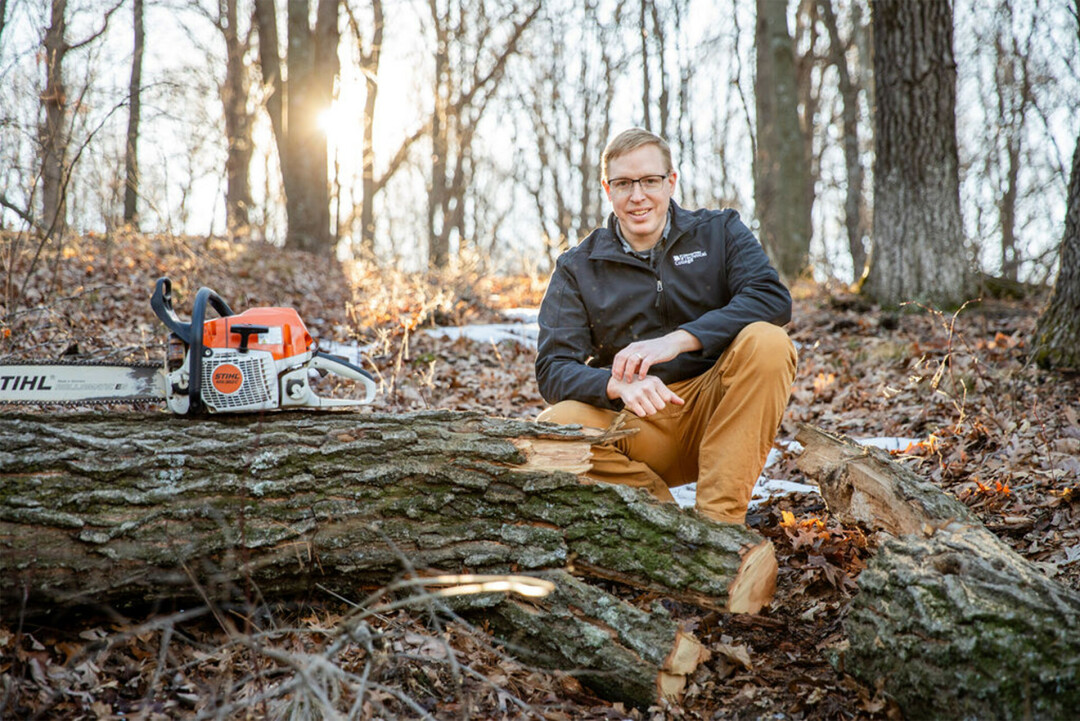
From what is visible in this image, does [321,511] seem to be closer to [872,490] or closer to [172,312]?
[172,312]

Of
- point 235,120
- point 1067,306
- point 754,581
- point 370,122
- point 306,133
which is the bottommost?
point 754,581

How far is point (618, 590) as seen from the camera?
3.35m

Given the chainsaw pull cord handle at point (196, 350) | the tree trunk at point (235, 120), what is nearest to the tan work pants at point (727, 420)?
the chainsaw pull cord handle at point (196, 350)

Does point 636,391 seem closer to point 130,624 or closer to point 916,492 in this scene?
point 916,492

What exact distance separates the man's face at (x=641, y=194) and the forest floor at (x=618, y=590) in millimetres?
1545

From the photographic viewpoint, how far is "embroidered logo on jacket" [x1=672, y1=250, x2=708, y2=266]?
3.62m

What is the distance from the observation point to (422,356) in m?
6.85

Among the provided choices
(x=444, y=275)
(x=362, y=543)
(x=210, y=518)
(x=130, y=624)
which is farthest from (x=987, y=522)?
(x=444, y=275)

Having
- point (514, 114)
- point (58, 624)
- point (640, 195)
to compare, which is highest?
point (514, 114)

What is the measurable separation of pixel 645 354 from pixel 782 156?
10275 mm

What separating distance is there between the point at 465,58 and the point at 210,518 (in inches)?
678

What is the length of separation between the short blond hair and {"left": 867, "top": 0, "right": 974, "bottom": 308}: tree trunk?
455cm

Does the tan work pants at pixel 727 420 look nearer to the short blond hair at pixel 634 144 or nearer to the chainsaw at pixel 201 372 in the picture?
the short blond hair at pixel 634 144

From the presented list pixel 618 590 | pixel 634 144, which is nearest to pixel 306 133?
pixel 634 144
